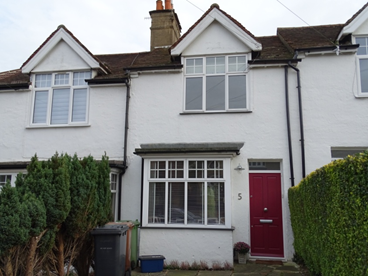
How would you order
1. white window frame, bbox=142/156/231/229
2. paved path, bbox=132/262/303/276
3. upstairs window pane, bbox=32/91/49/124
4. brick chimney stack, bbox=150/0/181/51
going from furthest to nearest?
brick chimney stack, bbox=150/0/181/51, upstairs window pane, bbox=32/91/49/124, white window frame, bbox=142/156/231/229, paved path, bbox=132/262/303/276

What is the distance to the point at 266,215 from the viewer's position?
9.34 metres

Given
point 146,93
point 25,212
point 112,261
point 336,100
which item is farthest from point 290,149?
point 25,212

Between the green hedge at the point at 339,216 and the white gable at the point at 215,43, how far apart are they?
5322 millimetres

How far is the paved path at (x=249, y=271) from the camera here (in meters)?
7.71

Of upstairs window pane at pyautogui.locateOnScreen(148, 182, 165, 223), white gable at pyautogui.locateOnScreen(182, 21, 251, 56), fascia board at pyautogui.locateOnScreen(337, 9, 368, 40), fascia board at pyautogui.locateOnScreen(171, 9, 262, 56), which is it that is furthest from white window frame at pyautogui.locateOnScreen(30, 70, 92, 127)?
fascia board at pyautogui.locateOnScreen(337, 9, 368, 40)

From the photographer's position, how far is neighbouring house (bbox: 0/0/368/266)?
8977mm

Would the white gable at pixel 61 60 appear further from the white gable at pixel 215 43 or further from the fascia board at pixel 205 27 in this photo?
the white gable at pixel 215 43

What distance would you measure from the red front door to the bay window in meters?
3.49

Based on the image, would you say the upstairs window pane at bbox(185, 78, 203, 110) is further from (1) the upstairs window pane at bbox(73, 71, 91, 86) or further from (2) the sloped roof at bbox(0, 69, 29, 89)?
(2) the sloped roof at bbox(0, 69, 29, 89)

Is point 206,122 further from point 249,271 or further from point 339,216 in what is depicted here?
point 339,216

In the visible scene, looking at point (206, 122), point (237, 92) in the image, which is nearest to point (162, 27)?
point (237, 92)

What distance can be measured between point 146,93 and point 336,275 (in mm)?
7474

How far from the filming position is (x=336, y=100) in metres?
9.44

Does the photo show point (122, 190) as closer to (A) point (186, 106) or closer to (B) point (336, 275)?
(A) point (186, 106)
